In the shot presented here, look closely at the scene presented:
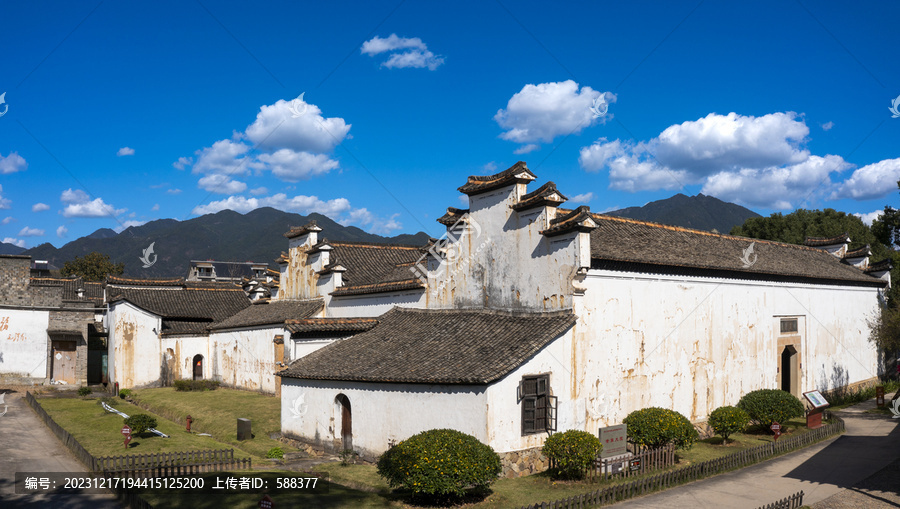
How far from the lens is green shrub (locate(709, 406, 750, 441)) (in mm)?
22172

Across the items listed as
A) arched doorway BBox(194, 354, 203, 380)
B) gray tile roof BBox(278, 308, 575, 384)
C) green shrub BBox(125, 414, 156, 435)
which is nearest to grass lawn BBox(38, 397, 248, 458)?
green shrub BBox(125, 414, 156, 435)

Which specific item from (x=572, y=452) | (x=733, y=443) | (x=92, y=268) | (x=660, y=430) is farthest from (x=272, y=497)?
(x=92, y=268)

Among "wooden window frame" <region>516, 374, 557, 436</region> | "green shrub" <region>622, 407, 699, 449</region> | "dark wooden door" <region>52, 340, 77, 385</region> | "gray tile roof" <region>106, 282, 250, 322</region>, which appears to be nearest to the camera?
"wooden window frame" <region>516, 374, 557, 436</region>

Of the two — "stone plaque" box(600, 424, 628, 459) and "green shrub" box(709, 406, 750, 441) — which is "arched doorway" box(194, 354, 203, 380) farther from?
"green shrub" box(709, 406, 750, 441)

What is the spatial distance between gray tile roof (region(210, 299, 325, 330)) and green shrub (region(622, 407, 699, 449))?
18.8 m

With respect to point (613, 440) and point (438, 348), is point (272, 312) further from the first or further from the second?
point (613, 440)

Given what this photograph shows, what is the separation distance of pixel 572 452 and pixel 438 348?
6.09 m

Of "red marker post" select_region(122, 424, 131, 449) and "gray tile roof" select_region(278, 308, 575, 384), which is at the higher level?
"gray tile roof" select_region(278, 308, 575, 384)

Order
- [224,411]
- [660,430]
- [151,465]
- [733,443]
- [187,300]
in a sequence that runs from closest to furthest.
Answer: [151,465], [660,430], [733,443], [224,411], [187,300]

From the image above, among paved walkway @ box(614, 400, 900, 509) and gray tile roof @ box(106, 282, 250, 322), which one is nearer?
paved walkway @ box(614, 400, 900, 509)

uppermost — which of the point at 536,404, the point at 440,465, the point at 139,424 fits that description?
the point at 536,404

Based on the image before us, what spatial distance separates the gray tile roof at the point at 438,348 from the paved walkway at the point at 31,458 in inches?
324

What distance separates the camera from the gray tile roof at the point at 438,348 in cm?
1850

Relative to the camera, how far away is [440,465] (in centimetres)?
1490
